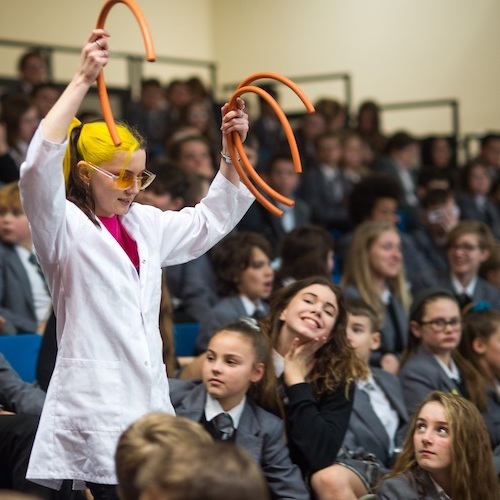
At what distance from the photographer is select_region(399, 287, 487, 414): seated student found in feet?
12.9

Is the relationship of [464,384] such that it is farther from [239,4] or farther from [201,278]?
[239,4]

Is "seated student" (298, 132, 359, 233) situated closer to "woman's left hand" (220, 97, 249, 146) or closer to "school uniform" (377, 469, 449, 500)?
"school uniform" (377, 469, 449, 500)

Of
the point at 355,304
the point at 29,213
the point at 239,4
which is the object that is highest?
the point at 239,4

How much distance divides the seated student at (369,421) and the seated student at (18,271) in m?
1.31

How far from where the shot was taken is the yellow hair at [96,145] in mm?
2225

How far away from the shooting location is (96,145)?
2.23 metres

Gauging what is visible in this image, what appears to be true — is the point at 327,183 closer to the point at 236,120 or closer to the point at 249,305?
the point at 249,305

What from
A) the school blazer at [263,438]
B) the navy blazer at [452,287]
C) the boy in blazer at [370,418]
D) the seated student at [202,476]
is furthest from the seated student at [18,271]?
the seated student at [202,476]

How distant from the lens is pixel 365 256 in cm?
499

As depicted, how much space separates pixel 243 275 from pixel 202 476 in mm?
3024

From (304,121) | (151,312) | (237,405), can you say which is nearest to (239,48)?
(304,121)

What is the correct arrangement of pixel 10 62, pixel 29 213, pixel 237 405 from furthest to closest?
pixel 10 62, pixel 237 405, pixel 29 213

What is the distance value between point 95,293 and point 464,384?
226cm

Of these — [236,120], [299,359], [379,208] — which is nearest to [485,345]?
Answer: [299,359]
